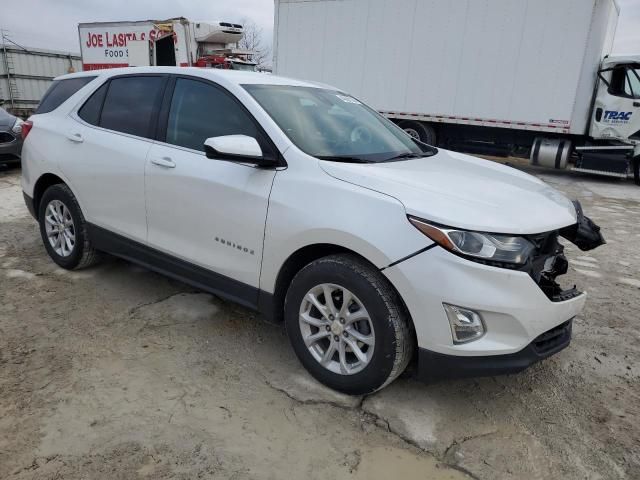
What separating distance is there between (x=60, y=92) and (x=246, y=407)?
336 centimetres

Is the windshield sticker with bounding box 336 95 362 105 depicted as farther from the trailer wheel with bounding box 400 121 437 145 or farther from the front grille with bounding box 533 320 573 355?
the trailer wheel with bounding box 400 121 437 145

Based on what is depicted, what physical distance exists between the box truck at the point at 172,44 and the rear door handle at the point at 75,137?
1251cm

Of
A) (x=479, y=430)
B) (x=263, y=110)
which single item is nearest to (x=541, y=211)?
(x=479, y=430)

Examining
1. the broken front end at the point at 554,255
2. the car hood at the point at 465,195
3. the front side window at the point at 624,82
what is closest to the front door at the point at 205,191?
the car hood at the point at 465,195

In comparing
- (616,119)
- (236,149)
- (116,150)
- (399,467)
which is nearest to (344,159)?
(236,149)

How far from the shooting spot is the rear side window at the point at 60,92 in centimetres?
423

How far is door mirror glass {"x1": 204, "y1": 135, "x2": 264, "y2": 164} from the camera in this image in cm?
275

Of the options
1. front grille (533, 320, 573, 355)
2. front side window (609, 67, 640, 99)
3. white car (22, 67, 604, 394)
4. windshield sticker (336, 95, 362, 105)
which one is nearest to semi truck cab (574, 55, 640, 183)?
front side window (609, 67, 640, 99)

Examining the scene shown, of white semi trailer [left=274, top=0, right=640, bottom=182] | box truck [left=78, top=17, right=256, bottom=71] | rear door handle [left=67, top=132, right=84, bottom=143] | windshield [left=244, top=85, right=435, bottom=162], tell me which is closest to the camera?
windshield [left=244, top=85, right=435, bottom=162]

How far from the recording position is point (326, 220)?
259 cm

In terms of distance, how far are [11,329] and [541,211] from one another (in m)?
3.45

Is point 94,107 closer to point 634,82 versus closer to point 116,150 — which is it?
point 116,150

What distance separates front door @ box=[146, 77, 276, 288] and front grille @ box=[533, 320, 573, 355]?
158 cm

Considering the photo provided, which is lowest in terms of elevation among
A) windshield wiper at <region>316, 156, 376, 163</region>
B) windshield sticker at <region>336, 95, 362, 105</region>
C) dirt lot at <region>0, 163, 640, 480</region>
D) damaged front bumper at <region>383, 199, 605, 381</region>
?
dirt lot at <region>0, 163, 640, 480</region>
